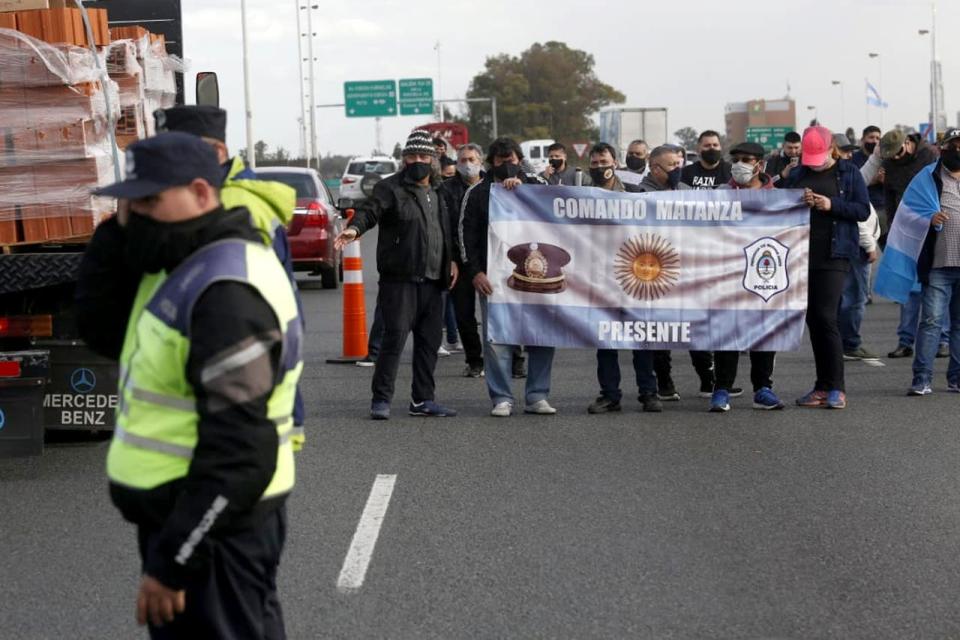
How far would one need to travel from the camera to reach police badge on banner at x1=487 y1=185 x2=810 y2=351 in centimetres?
1190

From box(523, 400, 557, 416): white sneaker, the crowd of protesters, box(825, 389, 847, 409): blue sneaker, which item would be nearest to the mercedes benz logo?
the crowd of protesters

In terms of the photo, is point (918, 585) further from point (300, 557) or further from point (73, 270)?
point (73, 270)

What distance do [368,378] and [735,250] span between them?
344cm

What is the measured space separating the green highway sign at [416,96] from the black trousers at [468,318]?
68.4 meters

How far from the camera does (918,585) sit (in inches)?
257

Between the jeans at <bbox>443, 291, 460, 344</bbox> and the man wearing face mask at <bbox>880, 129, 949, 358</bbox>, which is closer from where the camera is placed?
the man wearing face mask at <bbox>880, 129, 949, 358</bbox>

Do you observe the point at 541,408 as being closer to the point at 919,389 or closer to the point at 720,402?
the point at 720,402

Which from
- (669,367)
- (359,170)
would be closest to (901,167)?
(669,367)

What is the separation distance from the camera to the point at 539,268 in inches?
472

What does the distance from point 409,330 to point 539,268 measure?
4.12ft

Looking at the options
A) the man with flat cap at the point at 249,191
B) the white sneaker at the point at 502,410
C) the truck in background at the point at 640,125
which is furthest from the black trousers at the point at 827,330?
the truck in background at the point at 640,125

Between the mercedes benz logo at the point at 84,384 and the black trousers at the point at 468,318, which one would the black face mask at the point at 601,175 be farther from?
the mercedes benz logo at the point at 84,384

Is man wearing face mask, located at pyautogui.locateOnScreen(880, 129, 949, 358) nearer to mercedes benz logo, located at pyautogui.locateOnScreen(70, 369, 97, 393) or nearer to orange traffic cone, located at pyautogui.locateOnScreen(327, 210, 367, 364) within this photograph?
orange traffic cone, located at pyautogui.locateOnScreen(327, 210, 367, 364)

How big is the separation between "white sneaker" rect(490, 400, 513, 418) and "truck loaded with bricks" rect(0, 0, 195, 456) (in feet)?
9.94
